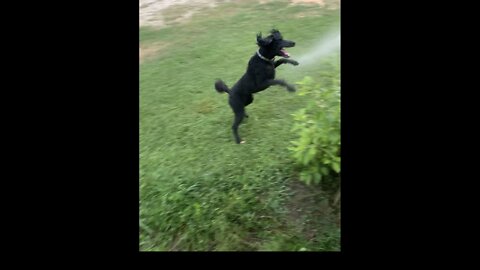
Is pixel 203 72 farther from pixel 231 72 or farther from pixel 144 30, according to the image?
pixel 144 30

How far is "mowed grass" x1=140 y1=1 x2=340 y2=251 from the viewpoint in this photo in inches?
A: 137

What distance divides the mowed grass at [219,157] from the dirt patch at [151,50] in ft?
0.19

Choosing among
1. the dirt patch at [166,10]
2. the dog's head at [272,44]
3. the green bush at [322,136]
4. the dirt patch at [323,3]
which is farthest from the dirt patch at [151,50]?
the green bush at [322,136]

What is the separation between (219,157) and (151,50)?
3642 mm

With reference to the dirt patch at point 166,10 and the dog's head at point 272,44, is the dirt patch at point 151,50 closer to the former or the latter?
the dirt patch at point 166,10

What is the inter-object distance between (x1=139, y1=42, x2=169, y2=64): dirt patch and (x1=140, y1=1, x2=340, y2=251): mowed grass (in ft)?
0.19

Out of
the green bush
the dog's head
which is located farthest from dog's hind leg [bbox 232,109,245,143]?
the green bush

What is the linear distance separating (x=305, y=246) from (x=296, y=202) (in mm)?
525

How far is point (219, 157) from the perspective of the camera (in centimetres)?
443

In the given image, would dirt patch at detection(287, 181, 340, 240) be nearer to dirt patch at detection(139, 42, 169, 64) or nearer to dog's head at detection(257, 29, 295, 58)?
dog's head at detection(257, 29, 295, 58)

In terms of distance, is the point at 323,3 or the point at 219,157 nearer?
the point at 219,157

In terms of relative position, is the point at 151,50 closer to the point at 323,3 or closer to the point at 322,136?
the point at 323,3

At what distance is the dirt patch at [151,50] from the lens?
6.89 metres

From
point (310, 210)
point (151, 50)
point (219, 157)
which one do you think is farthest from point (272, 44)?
point (151, 50)
